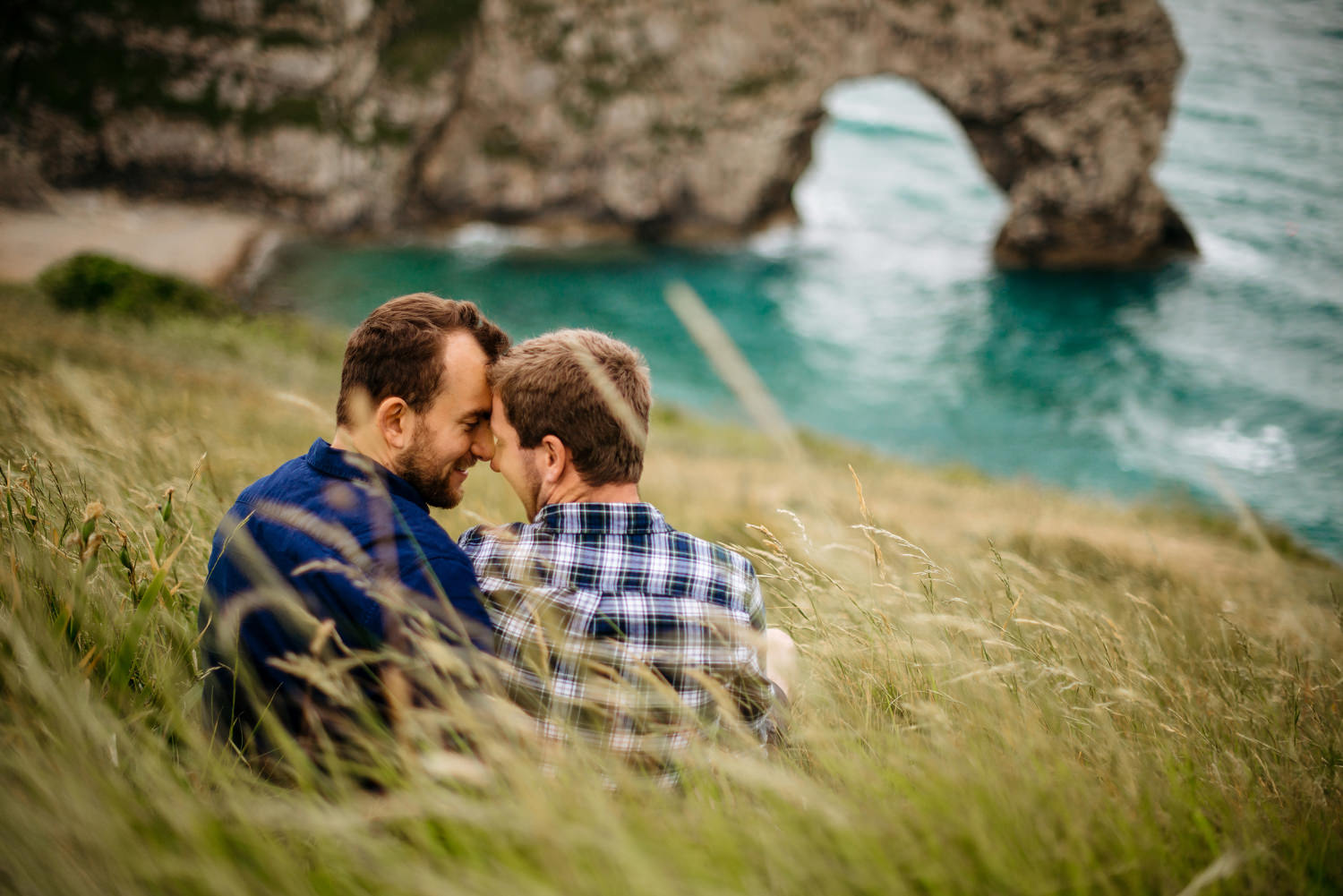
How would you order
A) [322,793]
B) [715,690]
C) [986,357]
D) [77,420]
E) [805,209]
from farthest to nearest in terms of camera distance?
1. [805,209]
2. [986,357]
3. [77,420]
4. [322,793]
5. [715,690]

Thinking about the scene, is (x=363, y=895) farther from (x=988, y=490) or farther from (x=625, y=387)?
(x=988, y=490)

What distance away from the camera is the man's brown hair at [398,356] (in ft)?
7.09

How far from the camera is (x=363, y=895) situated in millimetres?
1060

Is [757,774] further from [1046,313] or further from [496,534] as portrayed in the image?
[1046,313]

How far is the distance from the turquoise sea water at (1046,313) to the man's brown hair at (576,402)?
62.3 feet

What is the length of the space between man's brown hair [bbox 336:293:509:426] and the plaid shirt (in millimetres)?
591

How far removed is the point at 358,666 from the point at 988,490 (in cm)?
1306

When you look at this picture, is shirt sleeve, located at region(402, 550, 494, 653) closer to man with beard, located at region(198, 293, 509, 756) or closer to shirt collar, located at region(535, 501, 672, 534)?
man with beard, located at region(198, 293, 509, 756)

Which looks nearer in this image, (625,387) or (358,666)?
(358,666)

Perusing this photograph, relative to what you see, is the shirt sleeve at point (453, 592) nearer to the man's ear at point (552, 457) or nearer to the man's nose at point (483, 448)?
the man's ear at point (552, 457)

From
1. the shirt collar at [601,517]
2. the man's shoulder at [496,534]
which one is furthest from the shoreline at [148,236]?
the shirt collar at [601,517]

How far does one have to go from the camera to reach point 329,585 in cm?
160

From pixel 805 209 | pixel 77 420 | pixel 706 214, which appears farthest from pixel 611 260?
pixel 77 420

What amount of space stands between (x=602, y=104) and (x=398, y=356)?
123 ft
